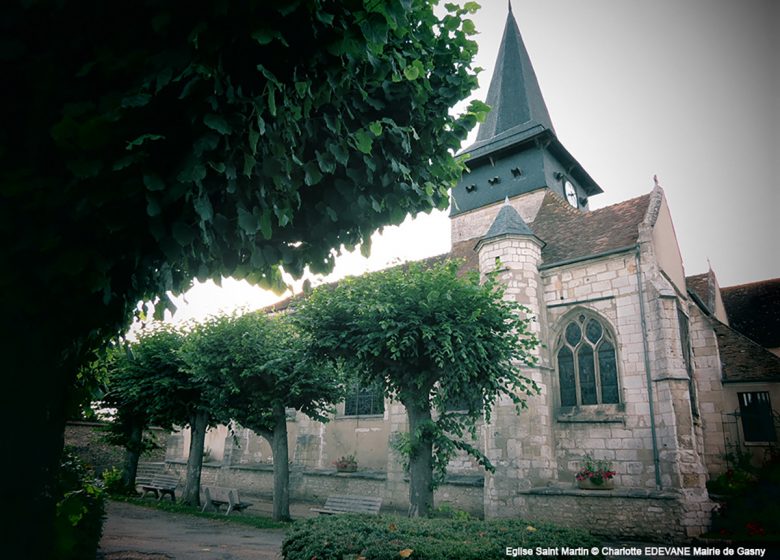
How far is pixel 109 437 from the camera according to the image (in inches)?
797

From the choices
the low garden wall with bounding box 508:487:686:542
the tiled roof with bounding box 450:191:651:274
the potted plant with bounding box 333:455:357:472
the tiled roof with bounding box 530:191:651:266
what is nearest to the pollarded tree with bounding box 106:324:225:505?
the potted plant with bounding box 333:455:357:472

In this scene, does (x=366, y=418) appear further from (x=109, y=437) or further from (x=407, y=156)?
(x=407, y=156)

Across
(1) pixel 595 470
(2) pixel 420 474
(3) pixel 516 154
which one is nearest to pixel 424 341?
(2) pixel 420 474

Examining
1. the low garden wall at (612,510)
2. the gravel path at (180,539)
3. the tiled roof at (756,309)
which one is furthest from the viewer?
the tiled roof at (756,309)

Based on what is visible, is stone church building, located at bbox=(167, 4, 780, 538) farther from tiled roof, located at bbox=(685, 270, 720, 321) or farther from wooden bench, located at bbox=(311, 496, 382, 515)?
wooden bench, located at bbox=(311, 496, 382, 515)

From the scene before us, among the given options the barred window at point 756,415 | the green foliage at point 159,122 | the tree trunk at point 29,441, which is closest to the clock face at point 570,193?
the barred window at point 756,415

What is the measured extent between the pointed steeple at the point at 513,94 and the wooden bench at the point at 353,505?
18.3m

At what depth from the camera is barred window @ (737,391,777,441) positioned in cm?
1841

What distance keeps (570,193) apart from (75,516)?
75.6 feet

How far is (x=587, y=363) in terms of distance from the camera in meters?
15.8

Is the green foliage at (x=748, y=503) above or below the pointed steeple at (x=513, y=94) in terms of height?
below

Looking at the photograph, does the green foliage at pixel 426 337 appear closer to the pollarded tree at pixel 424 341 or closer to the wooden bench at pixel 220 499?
the pollarded tree at pixel 424 341

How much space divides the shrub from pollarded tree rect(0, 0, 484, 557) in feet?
9.01

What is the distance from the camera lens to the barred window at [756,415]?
60.4ft
